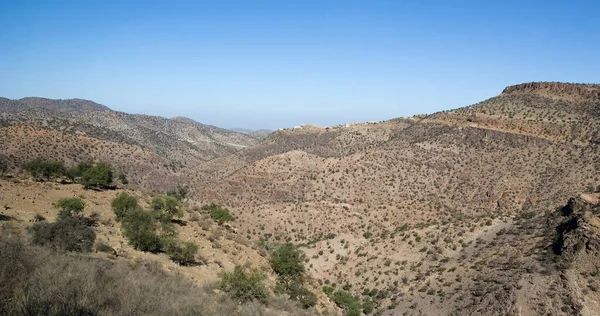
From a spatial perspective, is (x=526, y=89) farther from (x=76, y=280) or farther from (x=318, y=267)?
(x=76, y=280)

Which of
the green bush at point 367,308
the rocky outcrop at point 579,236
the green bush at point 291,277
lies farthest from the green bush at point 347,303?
the rocky outcrop at point 579,236

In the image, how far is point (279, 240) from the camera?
44031 millimetres

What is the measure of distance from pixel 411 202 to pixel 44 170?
1574 inches

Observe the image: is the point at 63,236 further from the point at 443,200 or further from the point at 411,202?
the point at 443,200

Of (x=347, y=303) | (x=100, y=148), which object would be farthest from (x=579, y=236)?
(x=100, y=148)

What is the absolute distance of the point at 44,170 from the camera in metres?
32.9

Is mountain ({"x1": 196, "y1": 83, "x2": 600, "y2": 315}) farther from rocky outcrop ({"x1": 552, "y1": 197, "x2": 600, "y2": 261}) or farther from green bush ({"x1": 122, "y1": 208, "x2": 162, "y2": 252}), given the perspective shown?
green bush ({"x1": 122, "y1": 208, "x2": 162, "y2": 252})

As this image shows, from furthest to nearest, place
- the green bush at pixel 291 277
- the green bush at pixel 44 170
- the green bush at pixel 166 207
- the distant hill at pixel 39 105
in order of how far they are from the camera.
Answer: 1. the distant hill at pixel 39 105
2. the green bush at pixel 44 170
3. the green bush at pixel 166 207
4. the green bush at pixel 291 277

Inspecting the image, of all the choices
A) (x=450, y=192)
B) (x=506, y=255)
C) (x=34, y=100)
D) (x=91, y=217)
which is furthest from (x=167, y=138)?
(x=506, y=255)

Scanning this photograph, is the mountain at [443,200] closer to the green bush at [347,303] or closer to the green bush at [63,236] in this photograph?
the green bush at [347,303]

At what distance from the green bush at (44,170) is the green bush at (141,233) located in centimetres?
1344

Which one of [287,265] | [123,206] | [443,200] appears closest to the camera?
[287,265]

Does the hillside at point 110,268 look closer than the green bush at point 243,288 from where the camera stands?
Yes

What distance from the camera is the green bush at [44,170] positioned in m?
32.7
